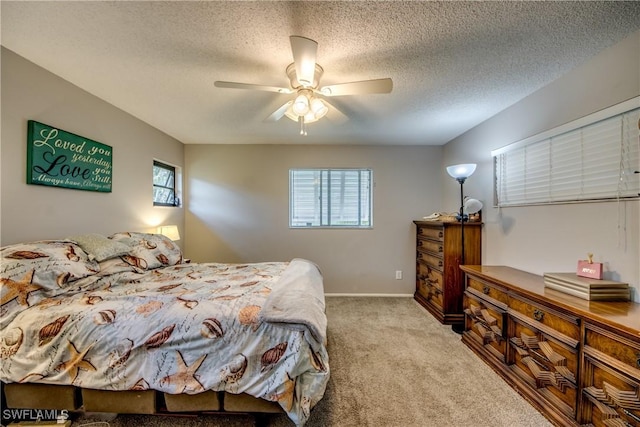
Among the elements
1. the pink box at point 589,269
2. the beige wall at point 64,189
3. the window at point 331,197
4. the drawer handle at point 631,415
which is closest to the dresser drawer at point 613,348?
the drawer handle at point 631,415

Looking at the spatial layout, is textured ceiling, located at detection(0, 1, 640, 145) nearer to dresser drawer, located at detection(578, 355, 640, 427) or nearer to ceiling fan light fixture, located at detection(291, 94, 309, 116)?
ceiling fan light fixture, located at detection(291, 94, 309, 116)

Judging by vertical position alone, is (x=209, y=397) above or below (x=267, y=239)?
below

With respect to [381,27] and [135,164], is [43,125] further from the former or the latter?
[381,27]

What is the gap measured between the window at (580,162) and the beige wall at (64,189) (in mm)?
4015

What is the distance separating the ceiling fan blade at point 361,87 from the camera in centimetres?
166

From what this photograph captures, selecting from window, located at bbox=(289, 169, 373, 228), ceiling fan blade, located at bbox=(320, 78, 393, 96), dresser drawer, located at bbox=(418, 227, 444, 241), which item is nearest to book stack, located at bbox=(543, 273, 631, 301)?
dresser drawer, located at bbox=(418, 227, 444, 241)

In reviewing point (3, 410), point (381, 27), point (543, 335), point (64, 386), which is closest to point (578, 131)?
point (543, 335)

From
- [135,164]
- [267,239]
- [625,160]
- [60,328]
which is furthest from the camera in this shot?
[267,239]

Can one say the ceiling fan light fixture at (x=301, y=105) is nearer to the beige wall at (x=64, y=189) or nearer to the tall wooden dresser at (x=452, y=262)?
the beige wall at (x=64, y=189)

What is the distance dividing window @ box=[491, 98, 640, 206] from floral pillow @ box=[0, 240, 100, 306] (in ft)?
11.7

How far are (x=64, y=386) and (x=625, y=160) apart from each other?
3621 mm

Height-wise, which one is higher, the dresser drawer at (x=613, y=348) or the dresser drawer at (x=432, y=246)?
the dresser drawer at (x=432, y=246)

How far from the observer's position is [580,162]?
74.0 inches

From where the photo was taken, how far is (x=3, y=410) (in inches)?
58.4
